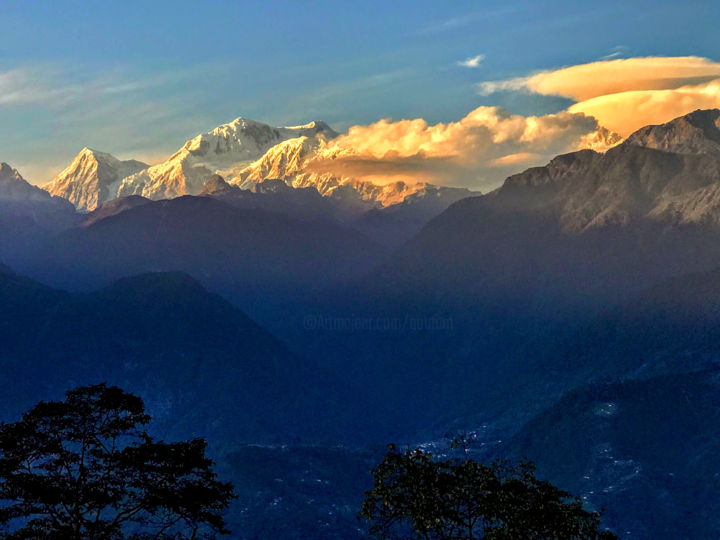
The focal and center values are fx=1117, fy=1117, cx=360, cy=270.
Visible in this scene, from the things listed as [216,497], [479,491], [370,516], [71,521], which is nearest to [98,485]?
[71,521]

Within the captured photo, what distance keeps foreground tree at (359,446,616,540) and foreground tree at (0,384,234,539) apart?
18.7m

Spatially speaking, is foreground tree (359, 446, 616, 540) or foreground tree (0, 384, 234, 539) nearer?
foreground tree (0, 384, 234, 539)

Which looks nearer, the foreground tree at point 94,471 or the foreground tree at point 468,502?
the foreground tree at point 94,471

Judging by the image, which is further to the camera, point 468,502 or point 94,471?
point 468,502

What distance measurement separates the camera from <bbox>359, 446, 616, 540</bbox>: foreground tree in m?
122

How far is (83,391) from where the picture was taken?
378ft

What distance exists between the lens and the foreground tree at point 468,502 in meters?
122

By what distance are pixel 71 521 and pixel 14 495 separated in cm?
614

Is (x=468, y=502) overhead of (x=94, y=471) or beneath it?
beneath

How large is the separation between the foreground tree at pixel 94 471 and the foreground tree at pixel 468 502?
1869 cm

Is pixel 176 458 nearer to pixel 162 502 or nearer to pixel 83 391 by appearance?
pixel 162 502

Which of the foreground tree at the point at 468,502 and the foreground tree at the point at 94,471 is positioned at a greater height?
the foreground tree at the point at 94,471

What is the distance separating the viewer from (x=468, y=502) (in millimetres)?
126188

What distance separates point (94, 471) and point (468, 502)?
41436mm
